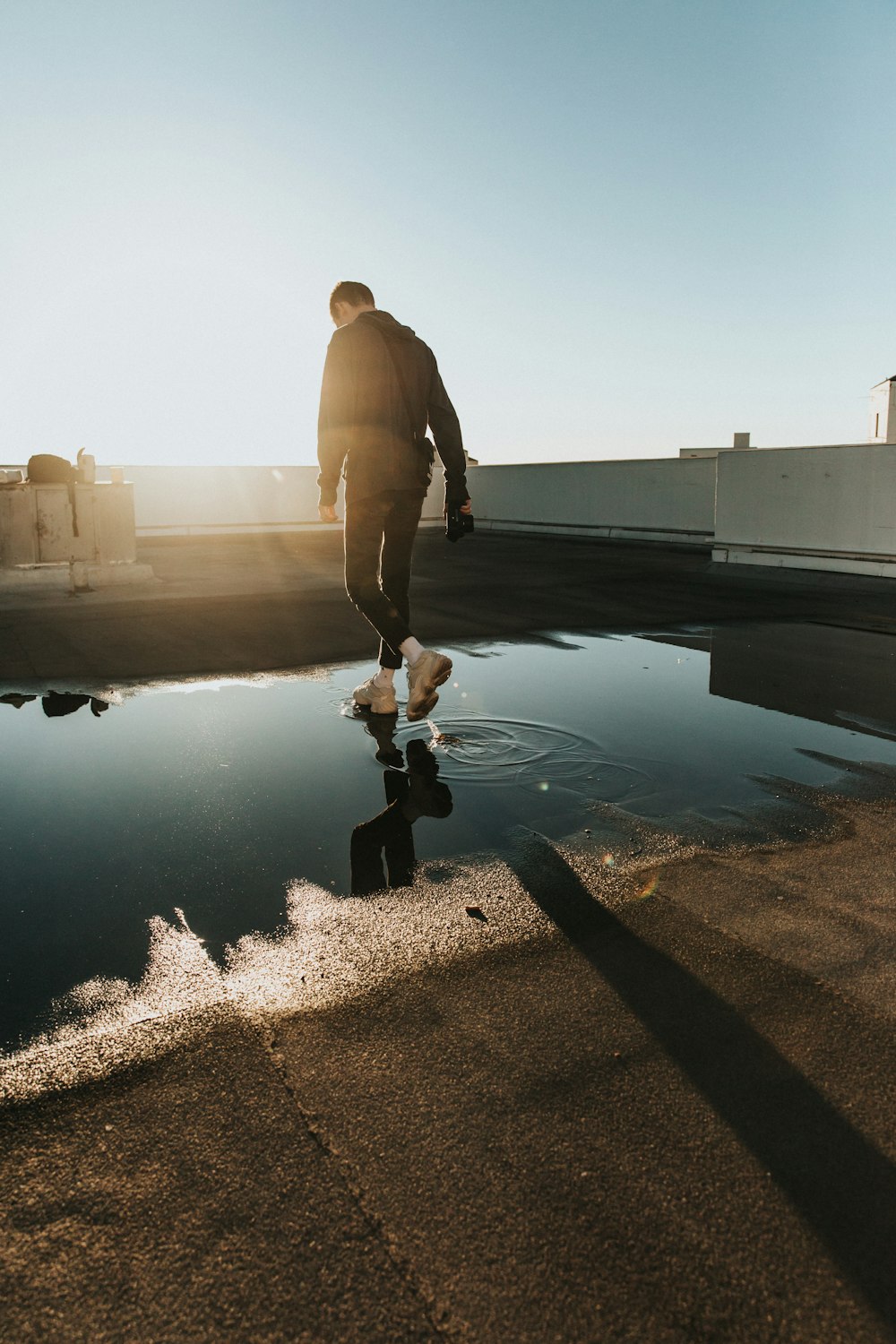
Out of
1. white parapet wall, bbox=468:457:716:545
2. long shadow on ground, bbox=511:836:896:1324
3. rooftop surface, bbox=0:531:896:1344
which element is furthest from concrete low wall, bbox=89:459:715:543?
long shadow on ground, bbox=511:836:896:1324

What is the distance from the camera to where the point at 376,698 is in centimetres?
549

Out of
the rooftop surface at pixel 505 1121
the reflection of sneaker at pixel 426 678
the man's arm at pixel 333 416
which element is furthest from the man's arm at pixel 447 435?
the rooftop surface at pixel 505 1121

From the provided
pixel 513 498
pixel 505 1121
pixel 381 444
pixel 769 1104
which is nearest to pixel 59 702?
pixel 381 444

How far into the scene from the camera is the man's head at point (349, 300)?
16.8 feet

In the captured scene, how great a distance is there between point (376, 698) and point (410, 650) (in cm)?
Answer: 47

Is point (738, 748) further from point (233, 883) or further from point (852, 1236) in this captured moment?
point (852, 1236)

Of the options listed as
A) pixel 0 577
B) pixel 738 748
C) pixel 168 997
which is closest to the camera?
pixel 168 997

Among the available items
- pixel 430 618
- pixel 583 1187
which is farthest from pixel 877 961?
pixel 430 618

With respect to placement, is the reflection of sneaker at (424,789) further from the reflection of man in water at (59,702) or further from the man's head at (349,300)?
the man's head at (349,300)

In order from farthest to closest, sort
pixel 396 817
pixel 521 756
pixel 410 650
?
pixel 410 650
pixel 521 756
pixel 396 817

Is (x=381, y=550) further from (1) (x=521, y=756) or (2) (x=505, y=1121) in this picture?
(2) (x=505, y=1121)

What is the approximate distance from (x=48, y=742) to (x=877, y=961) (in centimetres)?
375

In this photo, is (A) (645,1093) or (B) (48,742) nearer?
(A) (645,1093)

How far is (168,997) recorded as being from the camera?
239 cm
